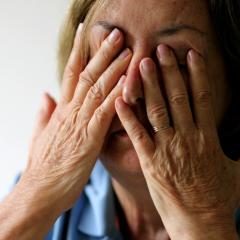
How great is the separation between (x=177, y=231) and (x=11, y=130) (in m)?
0.97

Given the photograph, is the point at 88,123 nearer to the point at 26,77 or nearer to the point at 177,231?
the point at 177,231

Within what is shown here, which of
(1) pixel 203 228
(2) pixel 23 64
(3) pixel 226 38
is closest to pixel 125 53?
(3) pixel 226 38

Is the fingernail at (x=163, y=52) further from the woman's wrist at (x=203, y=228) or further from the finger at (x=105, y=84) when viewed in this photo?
the woman's wrist at (x=203, y=228)

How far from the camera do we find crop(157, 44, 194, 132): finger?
908 mm

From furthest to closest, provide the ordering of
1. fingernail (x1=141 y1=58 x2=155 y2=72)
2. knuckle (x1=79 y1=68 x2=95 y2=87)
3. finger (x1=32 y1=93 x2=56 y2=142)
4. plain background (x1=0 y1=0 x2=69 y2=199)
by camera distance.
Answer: plain background (x1=0 y1=0 x2=69 y2=199), finger (x1=32 y1=93 x2=56 y2=142), knuckle (x1=79 y1=68 x2=95 y2=87), fingernail (x1=141 y1=58 x2=155 y2=72)

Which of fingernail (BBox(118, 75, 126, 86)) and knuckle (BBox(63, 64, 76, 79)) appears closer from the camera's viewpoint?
fingernail (BBox(118, 75, 126, 86))

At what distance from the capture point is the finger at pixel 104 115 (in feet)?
3.14

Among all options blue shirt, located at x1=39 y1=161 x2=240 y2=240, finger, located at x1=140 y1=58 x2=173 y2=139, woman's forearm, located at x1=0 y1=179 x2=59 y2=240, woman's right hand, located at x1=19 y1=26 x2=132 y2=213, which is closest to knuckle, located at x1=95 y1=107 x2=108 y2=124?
woman's right hand, located at x1=19 y1=26 x2=132 y2=213

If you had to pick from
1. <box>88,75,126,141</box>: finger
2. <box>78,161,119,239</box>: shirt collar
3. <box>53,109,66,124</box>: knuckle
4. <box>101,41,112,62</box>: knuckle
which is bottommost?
<box>78,161,119,239</box>: shirt collar

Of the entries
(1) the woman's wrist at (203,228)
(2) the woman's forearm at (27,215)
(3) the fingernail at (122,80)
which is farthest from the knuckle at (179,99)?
(2) the woman's forearm at (27,215)

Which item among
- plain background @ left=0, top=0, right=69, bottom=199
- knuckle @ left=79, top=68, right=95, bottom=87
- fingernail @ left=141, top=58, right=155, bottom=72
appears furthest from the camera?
plain background @ left=0, top=0, right=69, bottom=199

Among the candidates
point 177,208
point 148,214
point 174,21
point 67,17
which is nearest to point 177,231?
point 177,208

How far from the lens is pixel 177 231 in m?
0.93

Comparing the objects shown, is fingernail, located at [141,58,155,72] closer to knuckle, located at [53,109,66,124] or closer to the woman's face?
the woman's face
